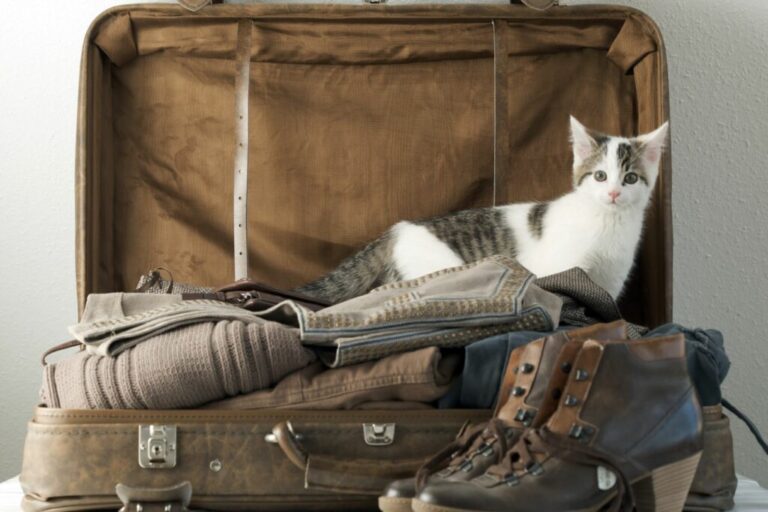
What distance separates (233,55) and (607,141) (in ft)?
2.21

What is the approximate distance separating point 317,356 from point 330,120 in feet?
2.31

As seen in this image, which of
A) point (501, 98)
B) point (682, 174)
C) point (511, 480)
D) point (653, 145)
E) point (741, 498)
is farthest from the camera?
point (682, 174)

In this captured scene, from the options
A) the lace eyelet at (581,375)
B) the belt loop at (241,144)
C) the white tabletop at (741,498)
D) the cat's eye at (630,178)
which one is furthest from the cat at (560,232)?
the lace eyelet at (581,375)

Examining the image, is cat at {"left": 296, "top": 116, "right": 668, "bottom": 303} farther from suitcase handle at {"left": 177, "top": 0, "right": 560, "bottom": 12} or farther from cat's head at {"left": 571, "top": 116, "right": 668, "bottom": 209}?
suitcase handle at {"left": 177, "top": 0, "right": 560, "bottom": 12}

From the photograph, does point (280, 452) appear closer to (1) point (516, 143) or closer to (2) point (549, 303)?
(2) point (549, 303)

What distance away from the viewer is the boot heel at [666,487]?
33.4 inches

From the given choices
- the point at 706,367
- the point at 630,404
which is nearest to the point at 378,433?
the point at 630,404

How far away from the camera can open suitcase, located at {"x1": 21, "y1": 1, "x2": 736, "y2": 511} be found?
59.4 inches

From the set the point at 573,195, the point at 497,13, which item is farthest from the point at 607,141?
the point at 497,13

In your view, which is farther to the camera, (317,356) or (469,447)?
(317,356)

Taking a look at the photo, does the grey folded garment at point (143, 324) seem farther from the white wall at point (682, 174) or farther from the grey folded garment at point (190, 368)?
the white wall at point (682, 174)

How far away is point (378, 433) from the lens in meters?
0.95

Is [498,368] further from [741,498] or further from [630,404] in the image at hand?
[741,498]

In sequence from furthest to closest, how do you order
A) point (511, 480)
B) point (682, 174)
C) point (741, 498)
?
point (682, 174) → point (741, 498) → point (511, 480)
